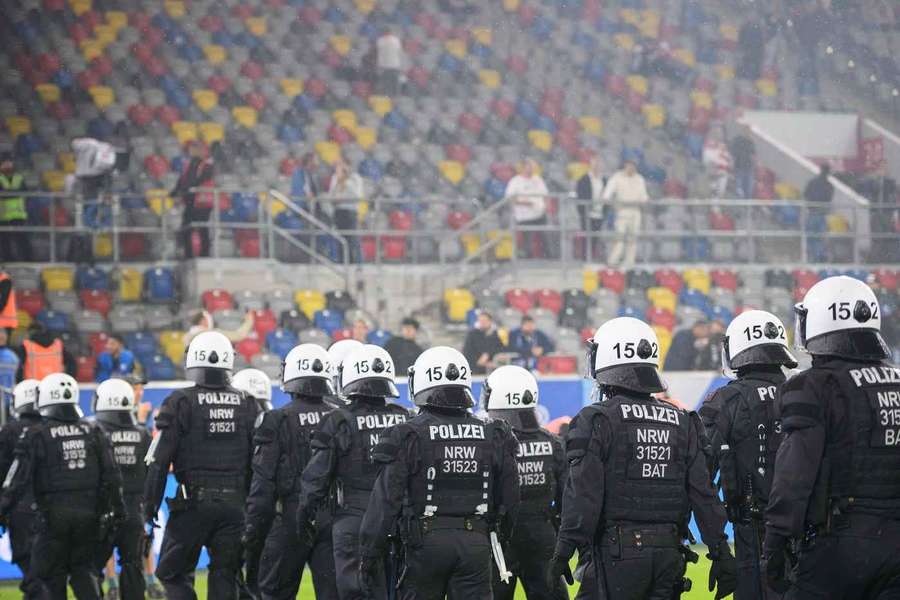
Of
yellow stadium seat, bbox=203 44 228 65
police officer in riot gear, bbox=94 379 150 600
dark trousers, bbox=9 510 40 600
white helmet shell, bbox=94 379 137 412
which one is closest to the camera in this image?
dark trousers, bbox=9 510 40 600

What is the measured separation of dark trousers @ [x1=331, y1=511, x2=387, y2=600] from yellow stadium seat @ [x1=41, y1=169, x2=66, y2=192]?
46.0 feet

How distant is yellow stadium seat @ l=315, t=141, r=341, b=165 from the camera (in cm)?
2377

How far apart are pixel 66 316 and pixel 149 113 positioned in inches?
221

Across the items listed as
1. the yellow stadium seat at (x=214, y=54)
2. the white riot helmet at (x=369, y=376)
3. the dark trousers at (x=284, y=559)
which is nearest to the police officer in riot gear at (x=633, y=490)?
the white riot helmet at (x=369, y=376)

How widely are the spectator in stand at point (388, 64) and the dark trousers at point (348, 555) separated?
56.9 feet

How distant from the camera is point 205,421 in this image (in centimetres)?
949

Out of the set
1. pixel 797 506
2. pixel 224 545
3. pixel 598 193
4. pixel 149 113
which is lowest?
pixel 224 545

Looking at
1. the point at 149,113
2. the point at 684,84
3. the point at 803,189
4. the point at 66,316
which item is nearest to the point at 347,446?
the point at 66,316

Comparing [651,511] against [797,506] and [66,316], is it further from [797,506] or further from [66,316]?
[66,316]

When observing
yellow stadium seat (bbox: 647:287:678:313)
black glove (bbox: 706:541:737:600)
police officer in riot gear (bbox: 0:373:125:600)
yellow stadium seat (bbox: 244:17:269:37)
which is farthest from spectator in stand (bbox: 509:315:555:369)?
black glove (bbox: 706:541:737:600)

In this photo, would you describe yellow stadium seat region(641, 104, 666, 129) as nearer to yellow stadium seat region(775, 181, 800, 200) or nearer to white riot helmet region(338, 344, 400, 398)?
yellow stadium seat region(775, 181, 800, 200)

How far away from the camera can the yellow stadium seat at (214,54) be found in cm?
2486

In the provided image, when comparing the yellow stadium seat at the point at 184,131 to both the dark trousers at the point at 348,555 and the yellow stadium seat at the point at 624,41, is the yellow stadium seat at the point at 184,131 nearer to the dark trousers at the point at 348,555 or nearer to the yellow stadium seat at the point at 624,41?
A: the yellow stadium seat at the point at 624,41

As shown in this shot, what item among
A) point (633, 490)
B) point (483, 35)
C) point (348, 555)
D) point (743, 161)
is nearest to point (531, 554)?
point (348, 555)
